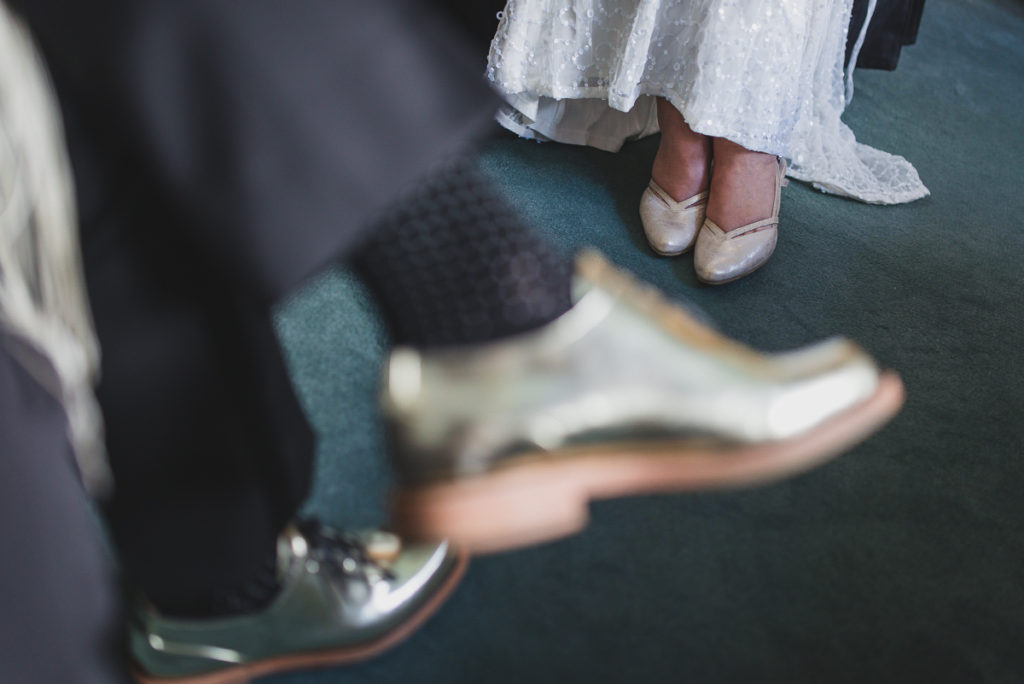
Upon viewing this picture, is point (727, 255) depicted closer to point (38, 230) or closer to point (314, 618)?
point (314, 618)

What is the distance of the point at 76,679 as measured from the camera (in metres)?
0.50

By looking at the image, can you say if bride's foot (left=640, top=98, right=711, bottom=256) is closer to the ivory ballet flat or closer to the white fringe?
the ivory ballet flat

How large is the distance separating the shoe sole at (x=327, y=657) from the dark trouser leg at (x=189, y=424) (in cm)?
5

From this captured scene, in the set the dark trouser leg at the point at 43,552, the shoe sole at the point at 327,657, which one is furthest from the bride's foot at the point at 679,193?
the dark trouser leg at the point at 43,552

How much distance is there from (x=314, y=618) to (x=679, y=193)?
0.82m

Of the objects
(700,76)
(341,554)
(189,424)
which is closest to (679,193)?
(700,76)

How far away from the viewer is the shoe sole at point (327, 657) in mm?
581

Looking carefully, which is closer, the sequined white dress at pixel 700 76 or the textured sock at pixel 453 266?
the textured sock at pixel 453 266

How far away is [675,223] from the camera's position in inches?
46.4

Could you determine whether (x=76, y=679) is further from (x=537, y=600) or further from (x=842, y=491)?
(x=842, y=491)

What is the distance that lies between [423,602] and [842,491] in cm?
45

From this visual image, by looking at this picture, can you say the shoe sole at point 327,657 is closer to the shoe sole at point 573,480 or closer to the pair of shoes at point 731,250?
the shoe sole at point 573,480

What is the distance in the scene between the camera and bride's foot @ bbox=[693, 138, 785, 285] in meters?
1.11

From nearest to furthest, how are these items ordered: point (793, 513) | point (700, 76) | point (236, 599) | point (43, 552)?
point (43, 552) < point (236, 599) < point (793, 513) < point (700, 76)
